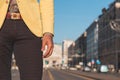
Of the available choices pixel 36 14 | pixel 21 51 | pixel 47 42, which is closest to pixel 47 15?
pixel 36 14

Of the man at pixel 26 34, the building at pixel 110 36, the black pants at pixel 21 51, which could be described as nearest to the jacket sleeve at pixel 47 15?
the man at pixel 26 34

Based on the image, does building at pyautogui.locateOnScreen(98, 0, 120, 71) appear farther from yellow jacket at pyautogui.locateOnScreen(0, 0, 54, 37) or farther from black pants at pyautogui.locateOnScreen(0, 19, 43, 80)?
black pants at pyautogui.locateOnScreen(0, 19, 43, 80)

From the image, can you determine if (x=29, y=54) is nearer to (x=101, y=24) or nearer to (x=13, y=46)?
(x=13, y=46)

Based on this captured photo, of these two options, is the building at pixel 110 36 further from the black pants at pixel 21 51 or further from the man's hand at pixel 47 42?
the black pants at pixel 21 51

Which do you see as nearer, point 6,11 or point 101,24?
point 6,11

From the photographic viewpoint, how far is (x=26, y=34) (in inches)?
178

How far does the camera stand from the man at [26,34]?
445 cm

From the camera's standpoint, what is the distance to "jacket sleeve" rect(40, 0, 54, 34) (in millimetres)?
4605

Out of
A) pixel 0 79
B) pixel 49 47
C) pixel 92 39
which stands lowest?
pixel 0 79

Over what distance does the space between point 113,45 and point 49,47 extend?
14159 centimetres

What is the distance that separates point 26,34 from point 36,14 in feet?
0.76

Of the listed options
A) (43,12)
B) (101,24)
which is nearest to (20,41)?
(43,12)

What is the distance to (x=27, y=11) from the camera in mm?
4578

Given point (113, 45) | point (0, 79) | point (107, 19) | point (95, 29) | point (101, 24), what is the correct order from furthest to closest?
1. point (95, 29)
2. point (101, 24)
3. point (107, 19)
4. point (113, 45)
5. point (0, 79)
